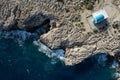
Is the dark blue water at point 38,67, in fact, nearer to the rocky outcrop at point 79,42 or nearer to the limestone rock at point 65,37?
the rocky outcrop at point 79,42

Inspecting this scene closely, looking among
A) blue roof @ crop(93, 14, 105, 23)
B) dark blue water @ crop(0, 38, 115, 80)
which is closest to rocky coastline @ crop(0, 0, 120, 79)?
dark blue water @ crop(0, 38, 115, 80)

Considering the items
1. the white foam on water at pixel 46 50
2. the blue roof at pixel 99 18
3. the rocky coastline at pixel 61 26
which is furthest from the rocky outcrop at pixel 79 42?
the blue roof at pixel 99 18

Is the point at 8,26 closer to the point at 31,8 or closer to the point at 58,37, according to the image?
the point at 31,8

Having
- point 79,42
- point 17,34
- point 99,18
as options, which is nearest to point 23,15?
point 17,34

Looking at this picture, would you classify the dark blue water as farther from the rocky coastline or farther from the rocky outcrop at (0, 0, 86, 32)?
the rocky outcrop at (0, 0, 86, 32)

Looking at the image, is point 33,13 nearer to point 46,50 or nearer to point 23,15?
point 23,15

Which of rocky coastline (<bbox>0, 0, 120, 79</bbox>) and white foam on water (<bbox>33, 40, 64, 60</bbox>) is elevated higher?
rocky coastline (<bbox>0, 0, 120, 79</bbox>)
